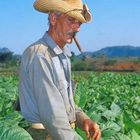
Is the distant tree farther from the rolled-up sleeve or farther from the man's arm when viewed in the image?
the rolled-up sleeve

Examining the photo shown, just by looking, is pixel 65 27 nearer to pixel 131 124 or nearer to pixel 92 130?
pixel 92 130

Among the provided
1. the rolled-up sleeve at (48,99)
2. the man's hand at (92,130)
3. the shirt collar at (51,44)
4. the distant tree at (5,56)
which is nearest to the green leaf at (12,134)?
the rolled-up sleeve at (48,99)

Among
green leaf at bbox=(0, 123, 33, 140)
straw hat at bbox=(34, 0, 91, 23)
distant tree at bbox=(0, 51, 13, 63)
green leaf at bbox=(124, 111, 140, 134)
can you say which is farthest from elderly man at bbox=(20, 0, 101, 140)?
distant tree at bbox=(0, 51, 13, 63)

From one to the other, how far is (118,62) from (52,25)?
60.6 meters

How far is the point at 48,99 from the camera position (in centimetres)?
312

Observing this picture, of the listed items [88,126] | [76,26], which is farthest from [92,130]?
[76,26]

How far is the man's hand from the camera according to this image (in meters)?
3.46

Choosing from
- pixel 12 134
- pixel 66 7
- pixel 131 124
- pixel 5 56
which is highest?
pixel 66 7

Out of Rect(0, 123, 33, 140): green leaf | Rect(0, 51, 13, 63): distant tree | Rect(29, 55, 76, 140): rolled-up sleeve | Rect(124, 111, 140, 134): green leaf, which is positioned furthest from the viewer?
Rect(0, 51, 13, 63): distant tree

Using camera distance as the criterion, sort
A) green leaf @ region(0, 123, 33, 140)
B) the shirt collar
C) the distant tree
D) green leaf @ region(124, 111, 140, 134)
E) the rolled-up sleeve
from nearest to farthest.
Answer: green leaf @ region(0, 123, 33, 140)
the rolled-up sleeve
the shirt collar
green leaf @ region(124, 111, 140, 134)
the distant tree

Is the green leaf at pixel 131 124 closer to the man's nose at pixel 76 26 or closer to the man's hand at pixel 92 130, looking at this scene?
the man's hand at pixel 92 130

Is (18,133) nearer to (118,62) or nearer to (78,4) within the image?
(78,4)

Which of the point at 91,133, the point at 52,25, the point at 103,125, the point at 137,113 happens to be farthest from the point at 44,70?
the point at 137,113

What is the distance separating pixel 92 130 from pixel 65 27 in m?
0.63
